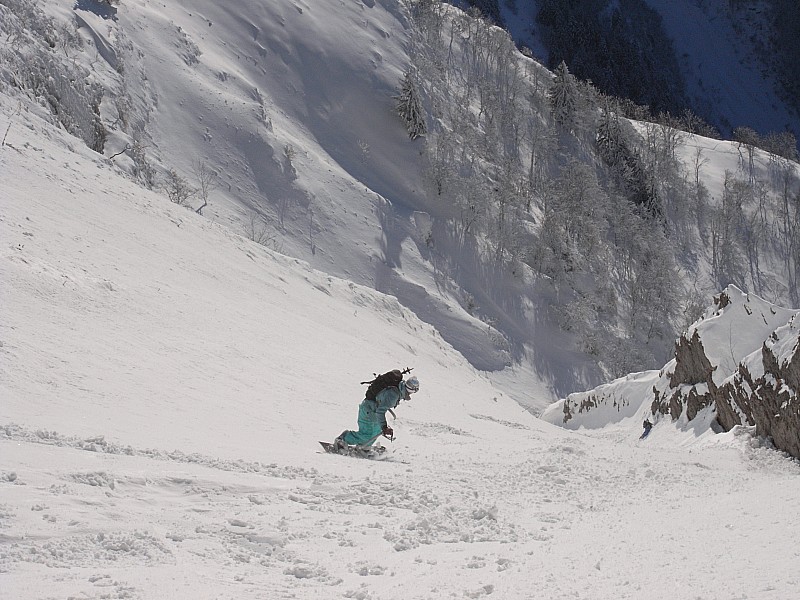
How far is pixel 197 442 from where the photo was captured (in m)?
7.12

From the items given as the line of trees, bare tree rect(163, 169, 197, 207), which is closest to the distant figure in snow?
bare tree rect(163, 169, 197, 207)

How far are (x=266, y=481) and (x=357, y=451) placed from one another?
274 centimetres

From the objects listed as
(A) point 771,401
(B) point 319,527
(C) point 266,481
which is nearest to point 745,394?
(A) point 771,401

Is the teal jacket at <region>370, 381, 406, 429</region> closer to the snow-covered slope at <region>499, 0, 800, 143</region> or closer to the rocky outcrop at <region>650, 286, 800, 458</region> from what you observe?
the rocky outcrop at <region>650, 286, 800, 458</region>

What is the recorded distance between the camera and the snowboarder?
898 centimetres

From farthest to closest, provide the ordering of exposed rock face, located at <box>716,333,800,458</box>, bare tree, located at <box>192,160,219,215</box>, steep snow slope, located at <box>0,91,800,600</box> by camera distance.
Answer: bare tree, located at <box>192,160,219,215</box> < exposed rock face, located at <box>716,333,800,458</box> < steep snow slope, located at <box>0,91,800,600</box>

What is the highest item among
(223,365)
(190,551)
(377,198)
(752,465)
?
(377,198)

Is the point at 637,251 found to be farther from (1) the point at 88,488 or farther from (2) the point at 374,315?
(1) the point at 88,488

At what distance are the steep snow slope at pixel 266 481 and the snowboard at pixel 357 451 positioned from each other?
8.4 inches

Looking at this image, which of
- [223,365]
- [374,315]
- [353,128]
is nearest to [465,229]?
[353,128]

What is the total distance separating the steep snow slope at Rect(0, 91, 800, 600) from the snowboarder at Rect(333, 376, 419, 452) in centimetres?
59

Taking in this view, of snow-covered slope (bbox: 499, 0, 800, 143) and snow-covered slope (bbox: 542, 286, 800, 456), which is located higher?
snow-covered slope (bbox: 499, 0, 800, 143)

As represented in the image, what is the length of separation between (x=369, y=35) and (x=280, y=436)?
176ft

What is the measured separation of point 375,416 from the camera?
9156 mm
